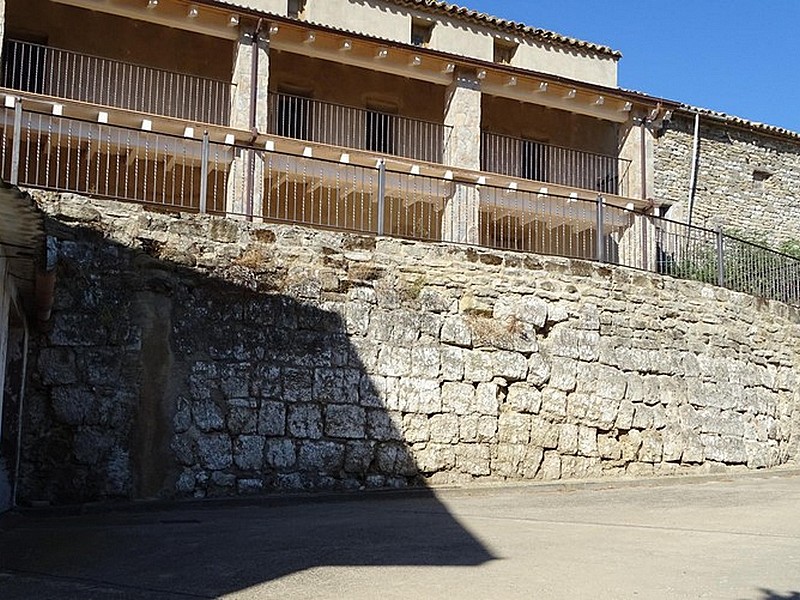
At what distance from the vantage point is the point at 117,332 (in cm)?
1011

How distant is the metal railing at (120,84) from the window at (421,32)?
5.85 meters

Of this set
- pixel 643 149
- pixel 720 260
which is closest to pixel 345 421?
pixel 720 260

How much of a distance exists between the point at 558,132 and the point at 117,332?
15183mm

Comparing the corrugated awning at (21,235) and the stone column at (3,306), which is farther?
the stone column at (3,306)

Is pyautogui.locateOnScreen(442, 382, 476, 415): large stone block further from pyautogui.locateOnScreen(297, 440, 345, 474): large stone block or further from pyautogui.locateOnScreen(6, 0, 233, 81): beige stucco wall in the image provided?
pyautogui.locateOnScreen(6, 0, 233, 81): beige stucco wall

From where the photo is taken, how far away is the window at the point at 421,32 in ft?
75.2

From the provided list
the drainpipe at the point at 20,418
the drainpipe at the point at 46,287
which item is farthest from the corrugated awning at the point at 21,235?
the drainpipe at the point at 20,418

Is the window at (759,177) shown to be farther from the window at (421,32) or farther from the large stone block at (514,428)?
the large stone block at (514,428)

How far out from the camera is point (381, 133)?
20.8 m

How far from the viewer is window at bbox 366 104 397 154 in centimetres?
2080

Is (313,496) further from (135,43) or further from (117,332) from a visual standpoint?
(135,43)

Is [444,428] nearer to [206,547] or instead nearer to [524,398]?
[524,398]

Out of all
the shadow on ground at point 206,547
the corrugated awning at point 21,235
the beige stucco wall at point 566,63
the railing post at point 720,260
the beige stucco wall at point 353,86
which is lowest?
the shadow on ground at point 206,547

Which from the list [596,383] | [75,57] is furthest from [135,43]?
[596,383]
